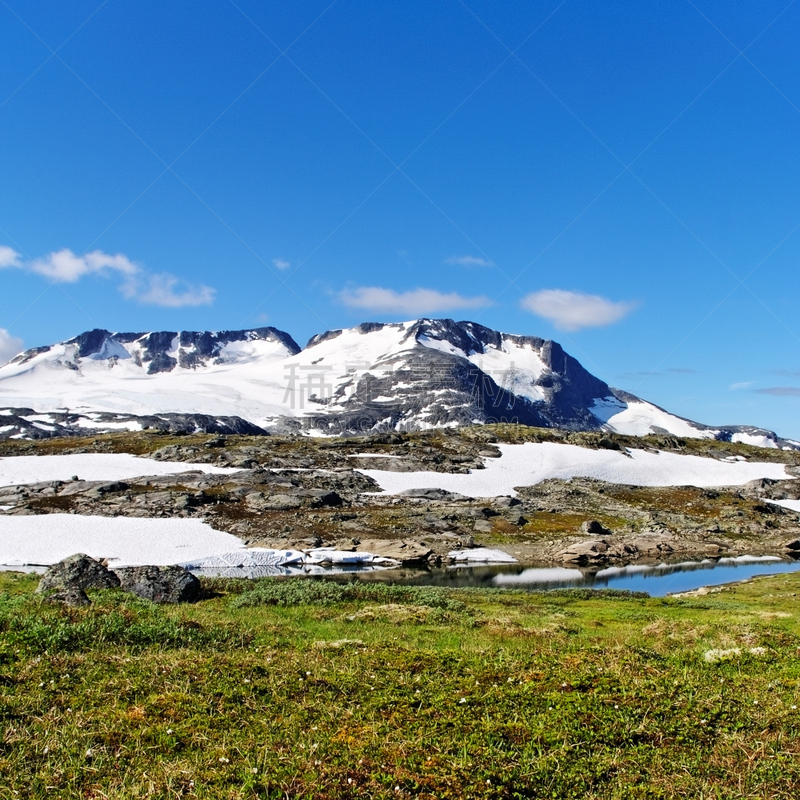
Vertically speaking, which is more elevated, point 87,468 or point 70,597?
point 87,468

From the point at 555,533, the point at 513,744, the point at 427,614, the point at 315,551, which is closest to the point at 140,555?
the point at 315,551

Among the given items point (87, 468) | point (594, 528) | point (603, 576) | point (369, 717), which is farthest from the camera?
point (87, 468)

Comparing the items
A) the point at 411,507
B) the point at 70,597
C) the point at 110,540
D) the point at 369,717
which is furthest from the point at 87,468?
the point at 369,717

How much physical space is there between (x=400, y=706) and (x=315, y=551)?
185 ft

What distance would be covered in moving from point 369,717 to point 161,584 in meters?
25.9

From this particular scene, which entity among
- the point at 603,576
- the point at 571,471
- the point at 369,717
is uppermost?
the point at 571,471

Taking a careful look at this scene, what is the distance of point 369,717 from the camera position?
11.5m

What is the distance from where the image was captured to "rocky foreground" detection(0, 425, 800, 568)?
75250 mm

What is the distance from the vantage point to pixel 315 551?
6656cm

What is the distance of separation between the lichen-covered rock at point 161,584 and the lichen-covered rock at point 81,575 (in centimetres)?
77

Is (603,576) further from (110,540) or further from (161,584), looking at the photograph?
(110,540)

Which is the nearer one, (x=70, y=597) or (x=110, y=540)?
(x=70, y=597)

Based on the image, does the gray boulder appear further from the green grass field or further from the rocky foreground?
the green grass field

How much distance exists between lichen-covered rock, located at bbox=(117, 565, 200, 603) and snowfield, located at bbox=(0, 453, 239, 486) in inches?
2759
